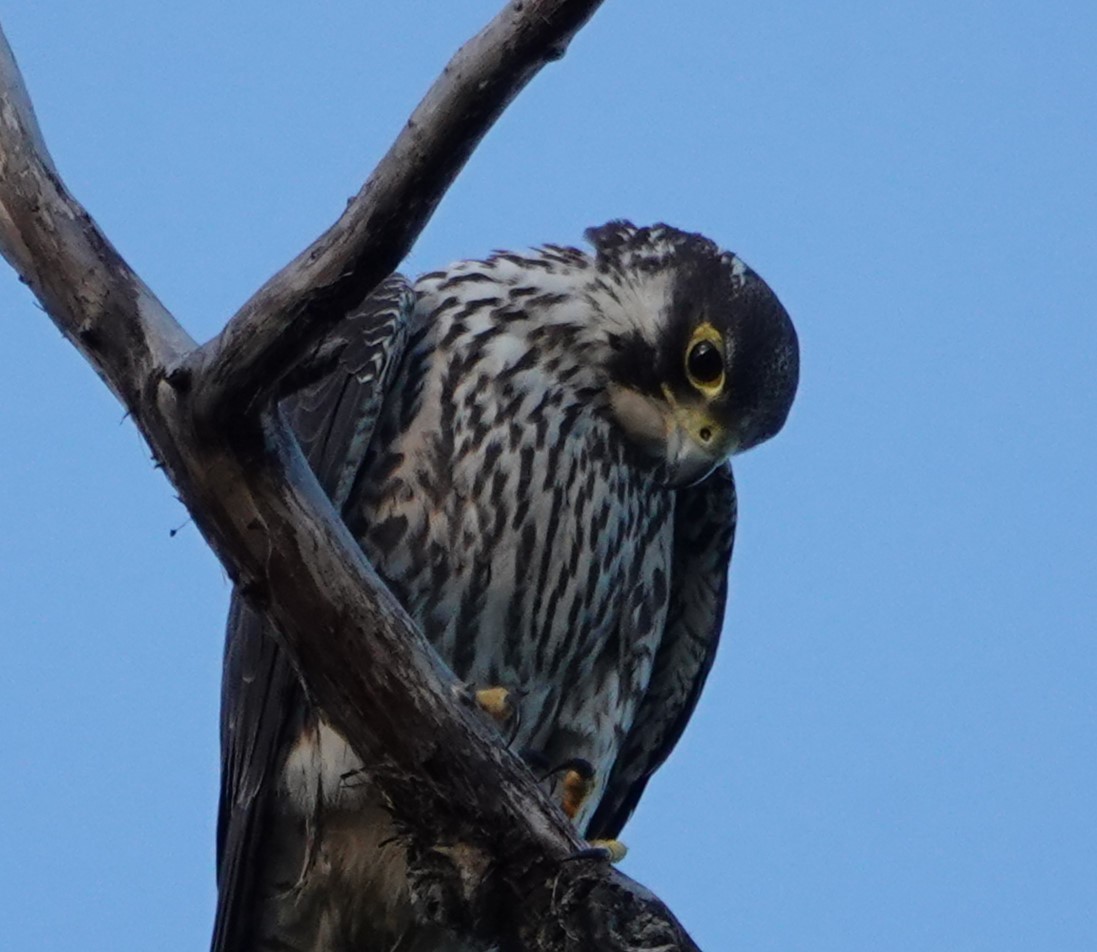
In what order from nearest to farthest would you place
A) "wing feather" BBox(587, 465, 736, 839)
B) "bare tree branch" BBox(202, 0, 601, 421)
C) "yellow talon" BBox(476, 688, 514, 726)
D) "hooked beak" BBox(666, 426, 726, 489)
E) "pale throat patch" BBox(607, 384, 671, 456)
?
"bare tree branch" BBox(202, 0, 601, 421) < "yellow talon" BBox(476, 688, 514, 726) < "hooked beak" BBox(666, 426, 726, 489) < "pale throat patch" BBox(607, 384, 671, 456) < "wing feather" BBox(587, 465, 736, 839)

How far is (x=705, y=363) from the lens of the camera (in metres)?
5.45

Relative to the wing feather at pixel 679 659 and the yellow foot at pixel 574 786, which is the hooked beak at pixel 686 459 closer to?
the wing feather at pixel 679 659

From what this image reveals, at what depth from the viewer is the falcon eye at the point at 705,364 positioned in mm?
5438

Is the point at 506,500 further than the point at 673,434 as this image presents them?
No

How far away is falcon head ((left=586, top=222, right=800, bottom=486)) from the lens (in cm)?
539

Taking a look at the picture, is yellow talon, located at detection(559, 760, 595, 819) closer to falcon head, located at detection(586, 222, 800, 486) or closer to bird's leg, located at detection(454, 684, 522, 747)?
bird's leg, located at detection(454, 684, 522, 747)

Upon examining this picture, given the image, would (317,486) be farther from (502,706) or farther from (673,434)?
(673,434)

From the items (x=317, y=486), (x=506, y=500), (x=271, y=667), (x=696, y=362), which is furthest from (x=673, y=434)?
(x=317, y=486)

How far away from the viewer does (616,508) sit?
5.46 metres

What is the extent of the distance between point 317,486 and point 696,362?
1.68m

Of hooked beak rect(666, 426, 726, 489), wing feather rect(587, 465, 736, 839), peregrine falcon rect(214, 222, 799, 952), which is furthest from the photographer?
wing feather rect(587, 465, 736, 839)

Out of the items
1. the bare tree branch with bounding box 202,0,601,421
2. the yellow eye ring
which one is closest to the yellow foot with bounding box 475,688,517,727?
the yellow eye ring

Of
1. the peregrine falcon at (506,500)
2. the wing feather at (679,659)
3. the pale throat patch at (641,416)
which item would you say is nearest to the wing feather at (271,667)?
the peregrine falcon at (506,500)

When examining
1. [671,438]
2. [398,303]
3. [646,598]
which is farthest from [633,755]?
[398,303]
